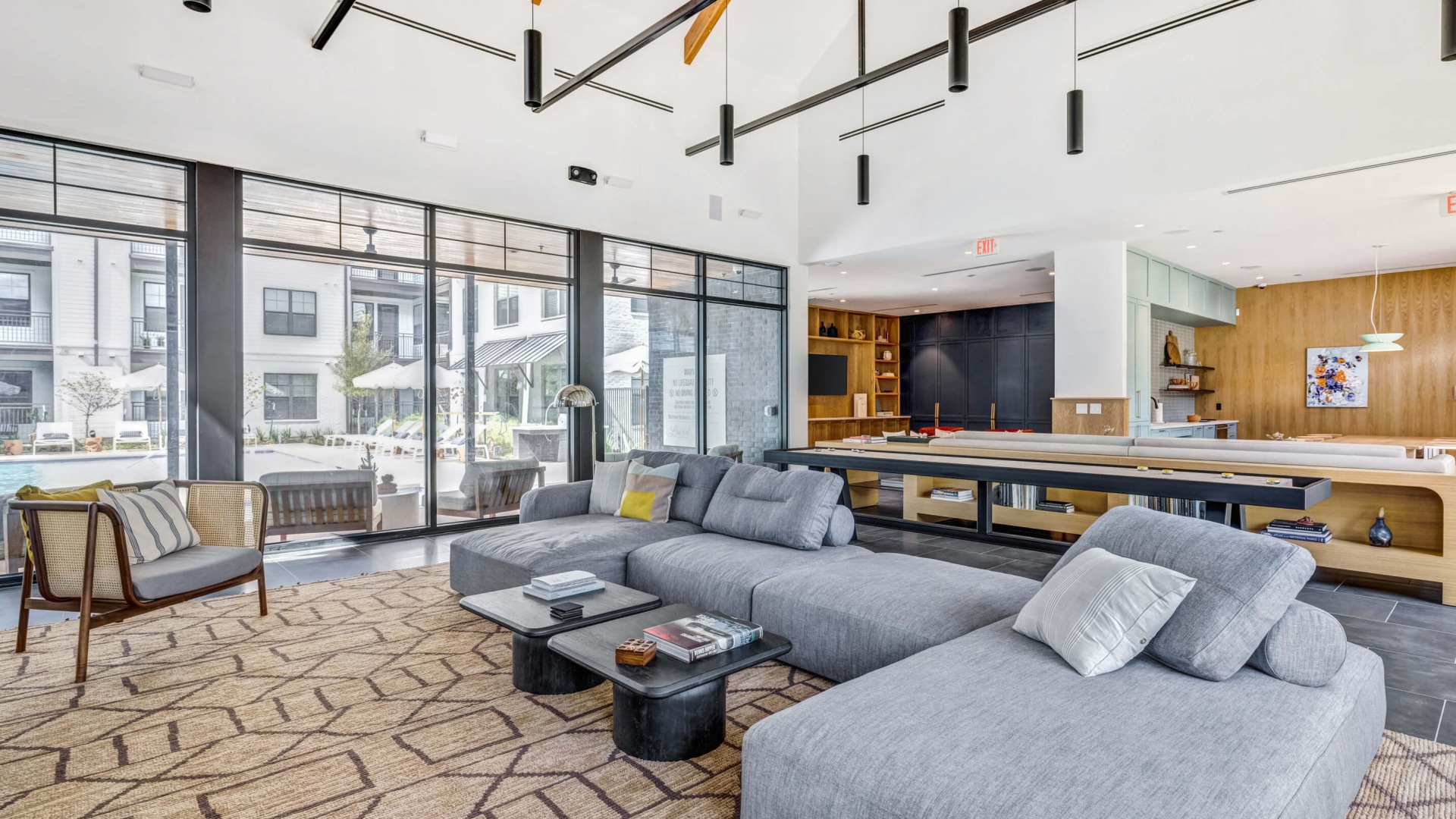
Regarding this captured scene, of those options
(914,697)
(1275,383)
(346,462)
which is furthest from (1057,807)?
(1275,383)

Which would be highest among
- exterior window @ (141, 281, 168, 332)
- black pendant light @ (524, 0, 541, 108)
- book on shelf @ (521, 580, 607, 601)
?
black pendant light @ (524, 0, 541, 108)

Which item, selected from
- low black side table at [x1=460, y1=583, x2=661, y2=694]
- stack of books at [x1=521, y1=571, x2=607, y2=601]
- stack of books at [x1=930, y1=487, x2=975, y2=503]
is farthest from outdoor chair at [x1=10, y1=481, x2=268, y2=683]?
stack of books at [x1=930, y1=487, x2=975, y2=503]

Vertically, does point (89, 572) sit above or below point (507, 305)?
below

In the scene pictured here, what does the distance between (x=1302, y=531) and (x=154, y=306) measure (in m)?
7.72

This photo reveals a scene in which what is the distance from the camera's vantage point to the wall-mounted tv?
9.92 m

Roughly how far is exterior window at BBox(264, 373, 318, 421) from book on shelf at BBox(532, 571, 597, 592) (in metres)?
3.41

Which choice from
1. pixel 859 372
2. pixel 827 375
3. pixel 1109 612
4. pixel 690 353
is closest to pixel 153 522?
pixel 1109 612

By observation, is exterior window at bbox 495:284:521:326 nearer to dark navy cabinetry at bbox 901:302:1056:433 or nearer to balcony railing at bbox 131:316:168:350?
balcony railing at bbox 131:316:168:350

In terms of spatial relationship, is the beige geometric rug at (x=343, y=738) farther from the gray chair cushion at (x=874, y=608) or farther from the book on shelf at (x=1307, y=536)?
the book on shelf at (x=1307, y=536)

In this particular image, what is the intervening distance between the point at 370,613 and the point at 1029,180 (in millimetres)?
6138

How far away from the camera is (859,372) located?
1250cm

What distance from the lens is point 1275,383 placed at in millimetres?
9766

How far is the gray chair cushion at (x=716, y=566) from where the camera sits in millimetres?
3121

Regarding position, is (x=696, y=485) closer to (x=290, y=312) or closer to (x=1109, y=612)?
(x=1109, y=612)
